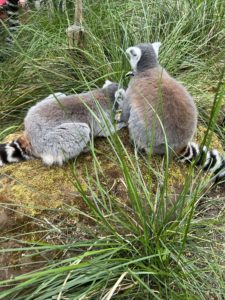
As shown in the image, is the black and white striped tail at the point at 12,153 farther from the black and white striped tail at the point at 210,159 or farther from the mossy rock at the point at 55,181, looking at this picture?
the black and white striped tail at the point at 210,159

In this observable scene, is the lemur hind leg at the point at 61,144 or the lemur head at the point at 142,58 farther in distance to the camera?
the lemur head at the point at 142,58

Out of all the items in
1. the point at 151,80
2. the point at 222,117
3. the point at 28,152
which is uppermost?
the point at 151,80

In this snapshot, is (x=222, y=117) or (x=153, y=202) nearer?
(x=153, y=202)

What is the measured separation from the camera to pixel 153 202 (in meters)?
2.31

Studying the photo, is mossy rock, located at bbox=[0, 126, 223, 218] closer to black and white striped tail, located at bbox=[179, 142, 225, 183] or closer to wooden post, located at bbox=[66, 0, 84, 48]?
black and white striped tail, located at bbox=[179, 142, 225, 183]

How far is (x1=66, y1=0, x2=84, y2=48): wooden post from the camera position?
11.6 ft

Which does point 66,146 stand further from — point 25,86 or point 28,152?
point 25,86

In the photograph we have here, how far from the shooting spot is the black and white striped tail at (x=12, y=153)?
2652 mm

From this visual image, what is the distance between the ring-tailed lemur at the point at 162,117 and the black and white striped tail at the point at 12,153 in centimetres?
65

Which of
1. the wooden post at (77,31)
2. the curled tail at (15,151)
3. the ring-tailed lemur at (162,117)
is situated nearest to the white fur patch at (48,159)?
the curled tail at (15,151)

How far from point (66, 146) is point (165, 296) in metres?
1.04

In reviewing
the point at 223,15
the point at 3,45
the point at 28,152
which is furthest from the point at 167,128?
the point at 3,45

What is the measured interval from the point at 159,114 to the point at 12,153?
3.02 ft

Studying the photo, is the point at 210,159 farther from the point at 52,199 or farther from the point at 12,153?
the point at 12,153
